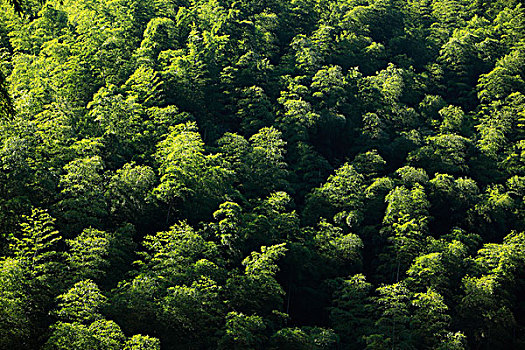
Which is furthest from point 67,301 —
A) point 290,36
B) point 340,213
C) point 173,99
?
point 290,36

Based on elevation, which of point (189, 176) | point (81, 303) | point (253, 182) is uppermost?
point (253, 182)

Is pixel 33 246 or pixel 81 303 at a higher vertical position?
pixel 33 246

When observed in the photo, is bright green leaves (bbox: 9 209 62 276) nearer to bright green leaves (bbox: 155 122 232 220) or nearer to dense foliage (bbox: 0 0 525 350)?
dense foliage (bbox: 0 0 525 350)

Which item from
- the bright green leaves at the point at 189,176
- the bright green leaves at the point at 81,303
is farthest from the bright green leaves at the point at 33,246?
the bright green leaves at the point at 189,176

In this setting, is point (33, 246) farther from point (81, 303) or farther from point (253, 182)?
point (253, 182)

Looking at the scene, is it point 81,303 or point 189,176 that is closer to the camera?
point 81,303

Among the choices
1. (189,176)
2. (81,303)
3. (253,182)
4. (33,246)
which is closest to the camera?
(81,303)

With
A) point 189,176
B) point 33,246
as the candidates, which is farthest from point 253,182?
point 33,246

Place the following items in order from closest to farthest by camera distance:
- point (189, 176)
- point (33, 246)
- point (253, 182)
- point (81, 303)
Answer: point (81, 303) < point (33, 246) < point (189, 176) < point (253, 182)
